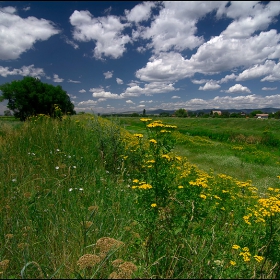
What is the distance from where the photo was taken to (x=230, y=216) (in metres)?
3.73

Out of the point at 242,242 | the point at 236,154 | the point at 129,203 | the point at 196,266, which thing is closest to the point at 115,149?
the point at 129,203

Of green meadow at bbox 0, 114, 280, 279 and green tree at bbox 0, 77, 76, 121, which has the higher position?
green tree at bbox 0, 77, 76, 121

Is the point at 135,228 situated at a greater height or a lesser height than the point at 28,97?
lesser

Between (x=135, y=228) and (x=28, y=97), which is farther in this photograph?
(x=28, y=97)

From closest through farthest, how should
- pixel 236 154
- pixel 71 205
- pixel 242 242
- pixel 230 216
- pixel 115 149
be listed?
1. pixel 242 242
2. pixel 71 205
3. pixel 230 216
4. pixel 115 149
5. pixel 236 154

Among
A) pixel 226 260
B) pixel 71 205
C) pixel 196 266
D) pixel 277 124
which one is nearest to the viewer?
pixel 196 266

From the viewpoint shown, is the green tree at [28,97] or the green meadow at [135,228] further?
the green tree at [28,97]

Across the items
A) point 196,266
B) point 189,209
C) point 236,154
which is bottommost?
point 236,154

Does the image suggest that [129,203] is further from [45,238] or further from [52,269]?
[52,269]

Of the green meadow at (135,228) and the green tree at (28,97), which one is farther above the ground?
the green tree at (28,97)

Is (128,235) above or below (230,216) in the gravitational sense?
above

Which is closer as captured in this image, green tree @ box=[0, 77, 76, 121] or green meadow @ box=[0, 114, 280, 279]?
green meadow @ box=[0, 114, 280, 279]

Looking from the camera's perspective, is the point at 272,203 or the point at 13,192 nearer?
the point at 272,203

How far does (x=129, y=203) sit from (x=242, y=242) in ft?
5.49
